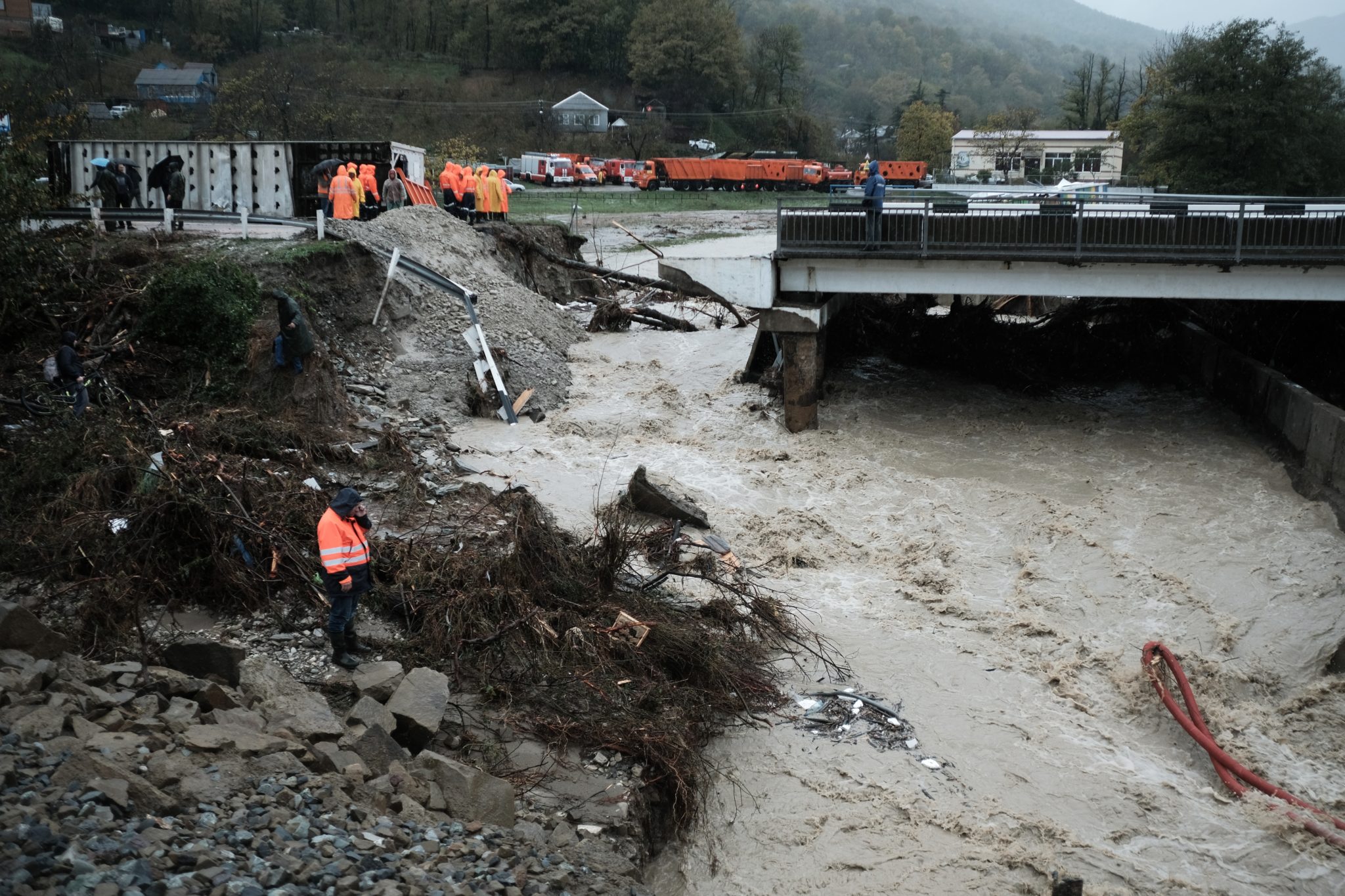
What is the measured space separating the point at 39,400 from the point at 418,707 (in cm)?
→ 798

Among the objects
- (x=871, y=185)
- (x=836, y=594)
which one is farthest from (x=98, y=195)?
(x=836, y=594)

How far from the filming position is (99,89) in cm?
6406

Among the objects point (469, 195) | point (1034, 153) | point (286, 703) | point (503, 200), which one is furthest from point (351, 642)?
point (1034, 153)

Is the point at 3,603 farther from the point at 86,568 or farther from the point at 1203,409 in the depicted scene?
the point at 1203,409

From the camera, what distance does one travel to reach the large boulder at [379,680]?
28.8 ft

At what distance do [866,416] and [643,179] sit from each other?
40441mm

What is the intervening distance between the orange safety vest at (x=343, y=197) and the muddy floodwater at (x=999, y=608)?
16.7 ft

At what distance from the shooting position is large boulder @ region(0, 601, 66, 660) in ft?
25.8

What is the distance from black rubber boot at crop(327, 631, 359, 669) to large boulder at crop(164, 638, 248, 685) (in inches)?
37.5

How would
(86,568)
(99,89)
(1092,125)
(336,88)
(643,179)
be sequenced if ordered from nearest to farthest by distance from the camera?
(86,568) → (643,179) → (99,89) → (336,88) → (1092,125)

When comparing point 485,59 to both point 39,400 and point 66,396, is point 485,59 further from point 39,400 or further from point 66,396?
point 66,396

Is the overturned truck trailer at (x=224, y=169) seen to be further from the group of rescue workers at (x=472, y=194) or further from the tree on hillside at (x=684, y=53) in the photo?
the tree on hillside at (x=684, y=53)

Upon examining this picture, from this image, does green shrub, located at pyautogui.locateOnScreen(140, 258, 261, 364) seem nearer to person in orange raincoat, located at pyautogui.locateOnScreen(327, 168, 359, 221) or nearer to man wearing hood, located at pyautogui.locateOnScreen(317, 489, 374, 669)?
person in orange raincoat, located at pyautogui.locateOnScreen(327, 168, 359, 221)

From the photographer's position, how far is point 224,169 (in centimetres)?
2292
